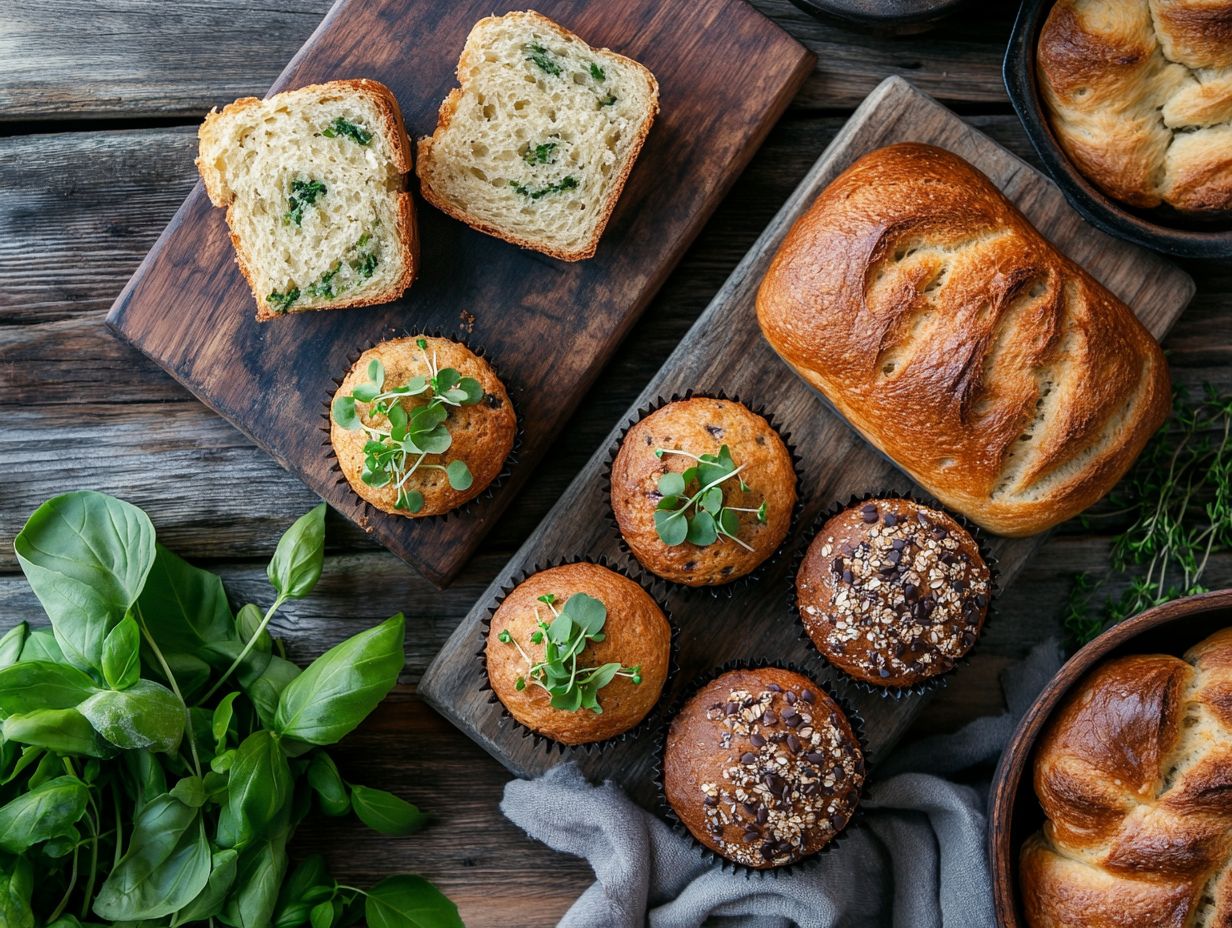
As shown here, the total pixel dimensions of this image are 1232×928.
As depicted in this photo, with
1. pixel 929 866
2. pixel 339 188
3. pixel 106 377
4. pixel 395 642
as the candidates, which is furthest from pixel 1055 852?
pixel 106 377

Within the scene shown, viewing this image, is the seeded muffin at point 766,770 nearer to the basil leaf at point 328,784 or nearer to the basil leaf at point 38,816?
the basil leaf at point 328,784

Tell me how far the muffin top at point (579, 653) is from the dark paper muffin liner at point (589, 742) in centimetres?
7

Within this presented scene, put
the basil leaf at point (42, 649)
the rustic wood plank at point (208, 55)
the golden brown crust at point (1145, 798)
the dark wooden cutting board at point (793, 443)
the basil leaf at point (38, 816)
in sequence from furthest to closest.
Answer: the rustic wood plank at point (208, 55) < the dark wooden cutting board at point (793, 443) < the basil leaf at point (42, 649) < the basil leaf at point (38, 816) < the golden brown crust at point (1145, 798)

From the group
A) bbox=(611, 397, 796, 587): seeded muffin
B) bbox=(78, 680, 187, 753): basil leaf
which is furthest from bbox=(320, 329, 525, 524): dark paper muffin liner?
bbox=(78, 680, 187, 753): basil leaf

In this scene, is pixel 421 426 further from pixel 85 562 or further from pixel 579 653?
pixel 85 562

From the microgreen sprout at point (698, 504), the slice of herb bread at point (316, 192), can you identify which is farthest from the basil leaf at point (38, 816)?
the microgreen sprout at point (698, 504)

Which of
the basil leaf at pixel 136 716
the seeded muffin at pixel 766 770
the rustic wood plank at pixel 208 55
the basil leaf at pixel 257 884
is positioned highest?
the rustic wood plank at pixel 208 55

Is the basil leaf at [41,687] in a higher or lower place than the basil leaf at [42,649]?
higher

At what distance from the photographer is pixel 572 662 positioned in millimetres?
2664

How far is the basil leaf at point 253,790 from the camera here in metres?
2.78

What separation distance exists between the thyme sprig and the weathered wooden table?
0.28ft

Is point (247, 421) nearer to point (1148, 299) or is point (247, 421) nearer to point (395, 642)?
point (395, 642)

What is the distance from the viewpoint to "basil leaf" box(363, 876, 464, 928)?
306cm

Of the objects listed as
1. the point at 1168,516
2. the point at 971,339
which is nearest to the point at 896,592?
the point at 971,339
